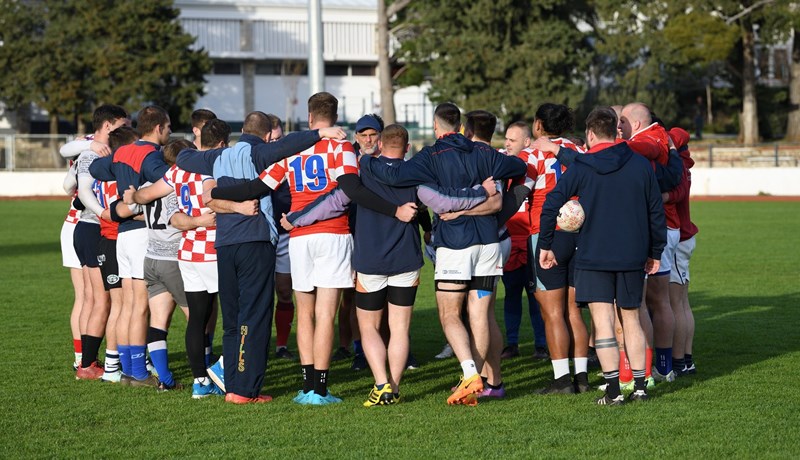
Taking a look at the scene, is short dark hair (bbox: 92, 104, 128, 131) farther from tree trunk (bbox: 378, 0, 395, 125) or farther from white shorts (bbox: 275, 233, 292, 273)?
tree trunk (bbox: 378, 0, 395, 125)

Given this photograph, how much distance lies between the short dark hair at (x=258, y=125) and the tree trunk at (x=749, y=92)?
41.3m

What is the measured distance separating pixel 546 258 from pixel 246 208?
2150mm

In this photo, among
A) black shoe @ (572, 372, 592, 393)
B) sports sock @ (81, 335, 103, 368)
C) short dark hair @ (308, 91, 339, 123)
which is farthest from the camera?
sports sock @ (81, 335, 103, 368)

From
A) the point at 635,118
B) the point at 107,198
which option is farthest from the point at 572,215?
the point at 107,198

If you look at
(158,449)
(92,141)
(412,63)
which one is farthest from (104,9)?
(158,449)

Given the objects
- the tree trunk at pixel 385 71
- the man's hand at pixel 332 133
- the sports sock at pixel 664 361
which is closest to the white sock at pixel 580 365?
the sports sock at pixel 664 361

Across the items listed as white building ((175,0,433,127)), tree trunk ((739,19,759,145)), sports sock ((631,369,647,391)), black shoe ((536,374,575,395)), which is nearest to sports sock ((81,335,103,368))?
black shoe ((536,374,575,395))

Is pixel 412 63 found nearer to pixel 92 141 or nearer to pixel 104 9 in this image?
pixel 104 9

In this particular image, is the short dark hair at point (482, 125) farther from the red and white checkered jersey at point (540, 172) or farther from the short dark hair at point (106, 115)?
the short dark hair at point (106, 115)

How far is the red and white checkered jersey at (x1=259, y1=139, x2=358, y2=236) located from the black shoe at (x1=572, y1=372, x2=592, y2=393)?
2100 mm

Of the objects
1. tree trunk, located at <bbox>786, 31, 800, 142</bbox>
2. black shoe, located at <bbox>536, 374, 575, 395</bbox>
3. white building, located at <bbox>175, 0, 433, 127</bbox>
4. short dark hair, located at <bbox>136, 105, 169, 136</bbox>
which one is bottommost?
black shoe, located at <bbox>536, 374, 575, 395</bbox>

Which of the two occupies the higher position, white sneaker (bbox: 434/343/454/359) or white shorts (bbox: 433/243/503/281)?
white shorts (bbox: 433/243/503/281)

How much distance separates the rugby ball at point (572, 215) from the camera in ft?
23.7

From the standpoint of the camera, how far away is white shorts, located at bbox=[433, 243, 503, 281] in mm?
7371
